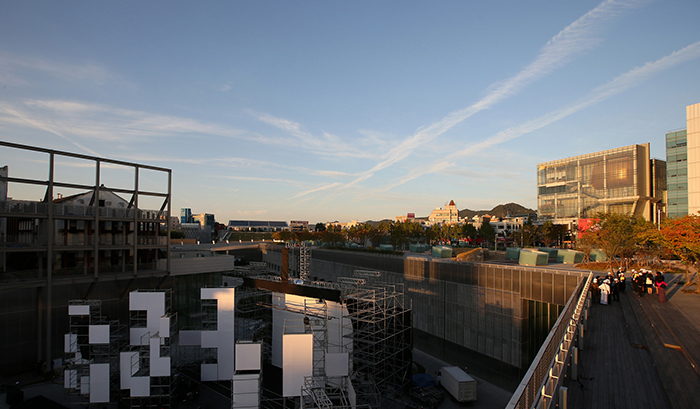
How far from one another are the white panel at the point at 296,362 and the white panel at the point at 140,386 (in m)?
6.73

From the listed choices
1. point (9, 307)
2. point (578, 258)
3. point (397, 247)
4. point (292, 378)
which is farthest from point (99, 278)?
point (397, 247)

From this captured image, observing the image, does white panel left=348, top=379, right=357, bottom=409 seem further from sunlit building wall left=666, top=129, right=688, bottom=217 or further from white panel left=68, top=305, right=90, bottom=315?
sunlit building wall left=666, top=129, right=688, bottom=217

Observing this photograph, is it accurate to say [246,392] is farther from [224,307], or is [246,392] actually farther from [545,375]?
[545,375]

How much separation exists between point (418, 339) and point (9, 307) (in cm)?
2838

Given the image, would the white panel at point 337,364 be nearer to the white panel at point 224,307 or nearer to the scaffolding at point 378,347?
the scaffolding at point 378,347

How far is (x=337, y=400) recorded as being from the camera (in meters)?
17.8

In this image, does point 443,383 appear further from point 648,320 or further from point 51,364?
point 51,364

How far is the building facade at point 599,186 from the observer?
213 ft

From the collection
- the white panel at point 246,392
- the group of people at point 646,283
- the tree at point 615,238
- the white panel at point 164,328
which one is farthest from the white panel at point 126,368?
the tree at point 615,238

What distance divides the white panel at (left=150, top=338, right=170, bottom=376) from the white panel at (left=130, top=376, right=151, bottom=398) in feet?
1.82

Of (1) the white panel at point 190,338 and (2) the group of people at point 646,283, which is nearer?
(2) the group of people at point 646,283

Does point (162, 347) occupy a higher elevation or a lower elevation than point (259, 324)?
higher

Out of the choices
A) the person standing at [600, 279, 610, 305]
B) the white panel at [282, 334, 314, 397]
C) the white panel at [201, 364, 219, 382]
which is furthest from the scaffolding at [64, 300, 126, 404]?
the person standing at [600, 279, 610, 305]

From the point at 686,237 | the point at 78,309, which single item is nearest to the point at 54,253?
the point at 78,309
